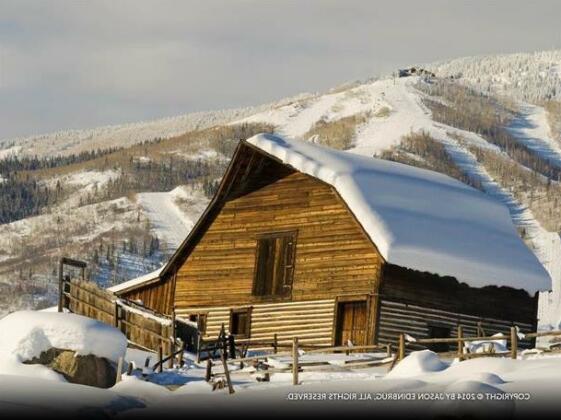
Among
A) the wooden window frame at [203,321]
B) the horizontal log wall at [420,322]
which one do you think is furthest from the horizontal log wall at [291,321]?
the horizontal log wall at [420,322]

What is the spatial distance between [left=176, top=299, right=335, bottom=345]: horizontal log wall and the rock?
12642 mm

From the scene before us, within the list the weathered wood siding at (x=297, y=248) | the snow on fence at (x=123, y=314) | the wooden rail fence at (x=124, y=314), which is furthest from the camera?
the weathered wood siding at (x=297, y=248)

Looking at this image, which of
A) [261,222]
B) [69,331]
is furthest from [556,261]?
[69,331]

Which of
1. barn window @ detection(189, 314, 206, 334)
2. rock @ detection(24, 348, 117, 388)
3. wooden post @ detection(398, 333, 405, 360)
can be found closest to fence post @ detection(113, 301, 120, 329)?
barn window @ detection(189, 314, 206, 334)

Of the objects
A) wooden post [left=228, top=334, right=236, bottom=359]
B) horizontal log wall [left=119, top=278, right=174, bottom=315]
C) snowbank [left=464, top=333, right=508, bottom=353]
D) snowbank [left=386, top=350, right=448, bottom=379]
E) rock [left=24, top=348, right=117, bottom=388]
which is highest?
horizontal log wall [left=119, top=278, right=174, bottom=315]

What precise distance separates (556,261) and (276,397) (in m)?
164

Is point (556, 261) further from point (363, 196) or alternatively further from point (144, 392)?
point (144, 392)

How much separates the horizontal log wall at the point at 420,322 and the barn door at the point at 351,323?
71cm

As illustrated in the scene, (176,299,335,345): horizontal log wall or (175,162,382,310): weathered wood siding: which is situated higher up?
(175,162,382,310): weathered wood siding

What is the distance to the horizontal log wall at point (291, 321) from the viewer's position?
4844cm

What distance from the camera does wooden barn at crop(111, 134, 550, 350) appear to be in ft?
157

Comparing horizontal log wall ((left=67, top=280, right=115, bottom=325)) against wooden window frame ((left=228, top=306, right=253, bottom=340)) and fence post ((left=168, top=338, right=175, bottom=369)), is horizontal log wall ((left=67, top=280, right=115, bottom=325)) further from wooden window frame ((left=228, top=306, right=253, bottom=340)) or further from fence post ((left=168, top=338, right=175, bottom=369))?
fence post ((left=168, top=338, right=175, bottom=369))

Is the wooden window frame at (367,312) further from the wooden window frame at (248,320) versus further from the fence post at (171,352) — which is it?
the fence post at (171,352)

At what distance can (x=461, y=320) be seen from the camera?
49.5 m
